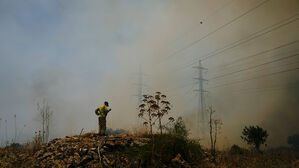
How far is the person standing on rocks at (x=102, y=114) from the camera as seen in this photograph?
11.3m

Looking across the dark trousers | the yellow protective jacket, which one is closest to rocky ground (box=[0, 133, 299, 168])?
the dark trousers

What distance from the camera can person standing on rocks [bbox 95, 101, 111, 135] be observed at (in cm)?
1129

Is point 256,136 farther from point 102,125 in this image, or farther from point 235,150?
point 102,125

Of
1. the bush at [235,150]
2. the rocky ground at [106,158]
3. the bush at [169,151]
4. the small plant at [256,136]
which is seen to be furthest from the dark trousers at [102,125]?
the small plant at [256,136]

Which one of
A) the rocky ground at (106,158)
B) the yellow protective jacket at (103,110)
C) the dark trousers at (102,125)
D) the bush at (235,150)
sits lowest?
the bush at (235,150)

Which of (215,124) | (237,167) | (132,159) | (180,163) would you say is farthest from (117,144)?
(215,124)

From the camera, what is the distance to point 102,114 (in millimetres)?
11359

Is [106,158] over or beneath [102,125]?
beneath

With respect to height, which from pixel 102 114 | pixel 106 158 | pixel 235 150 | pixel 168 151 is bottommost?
pixel 235 150

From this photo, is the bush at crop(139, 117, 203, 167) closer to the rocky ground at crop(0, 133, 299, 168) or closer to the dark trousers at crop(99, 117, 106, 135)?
the rocky ground at crop(0, 133, 299, 168)

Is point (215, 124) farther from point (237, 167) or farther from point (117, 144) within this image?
point (117, 144)

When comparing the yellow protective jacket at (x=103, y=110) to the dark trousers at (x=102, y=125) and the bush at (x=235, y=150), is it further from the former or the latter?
the bush at (x=235, y=150)

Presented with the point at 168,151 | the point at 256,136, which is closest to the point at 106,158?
the point at 168,151

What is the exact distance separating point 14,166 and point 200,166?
8658 millimetres
